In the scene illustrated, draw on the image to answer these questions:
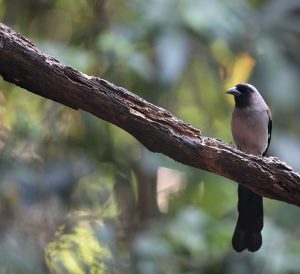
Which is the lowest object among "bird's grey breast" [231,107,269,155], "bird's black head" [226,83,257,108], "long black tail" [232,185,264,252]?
"long black tail" [232,185,264,252]

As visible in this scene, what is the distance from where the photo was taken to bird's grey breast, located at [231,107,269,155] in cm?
461

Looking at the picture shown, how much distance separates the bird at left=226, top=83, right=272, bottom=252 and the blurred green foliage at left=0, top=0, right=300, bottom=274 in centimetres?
52

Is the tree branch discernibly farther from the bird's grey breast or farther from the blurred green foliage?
the blurred green foliage

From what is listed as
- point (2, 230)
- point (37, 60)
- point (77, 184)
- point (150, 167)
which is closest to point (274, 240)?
point (150, 167)

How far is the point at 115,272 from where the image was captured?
4.85 m

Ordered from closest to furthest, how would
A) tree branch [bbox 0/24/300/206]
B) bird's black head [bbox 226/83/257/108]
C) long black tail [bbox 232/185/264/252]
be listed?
tree branch [bbox 0/24/300/206] < long black tail [bbox 232/185/264/252] < bird's black head [bbox 226/83/257/108]

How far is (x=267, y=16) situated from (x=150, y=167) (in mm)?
1581

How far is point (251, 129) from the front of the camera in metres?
4.60

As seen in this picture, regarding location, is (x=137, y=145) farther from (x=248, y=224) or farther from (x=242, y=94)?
(x=248, y=224)

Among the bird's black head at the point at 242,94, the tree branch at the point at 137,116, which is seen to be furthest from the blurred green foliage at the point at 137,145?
the tree branch at the point at 137,116

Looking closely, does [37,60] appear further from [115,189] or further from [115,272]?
[115,189]

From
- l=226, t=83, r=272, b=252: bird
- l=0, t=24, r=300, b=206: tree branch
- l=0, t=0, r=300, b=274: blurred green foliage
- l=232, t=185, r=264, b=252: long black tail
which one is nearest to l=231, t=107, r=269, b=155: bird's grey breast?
l=226, t=83, r=272, b=252: bird

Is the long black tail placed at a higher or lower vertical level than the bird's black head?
lower

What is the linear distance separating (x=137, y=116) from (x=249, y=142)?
1.52 metres
